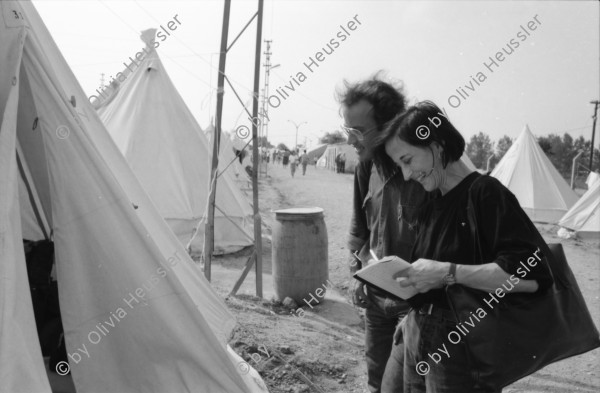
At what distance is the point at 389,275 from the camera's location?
6.15ft

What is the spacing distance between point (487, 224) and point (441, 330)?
46 centimetres

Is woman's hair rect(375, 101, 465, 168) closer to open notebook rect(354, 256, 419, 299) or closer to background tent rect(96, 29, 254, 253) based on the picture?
open notebook rect(354, 256, 419, 299)

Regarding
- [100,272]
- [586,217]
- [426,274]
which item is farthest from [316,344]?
[586,217]

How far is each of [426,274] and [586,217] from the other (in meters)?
11.8

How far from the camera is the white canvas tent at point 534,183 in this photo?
1359cm

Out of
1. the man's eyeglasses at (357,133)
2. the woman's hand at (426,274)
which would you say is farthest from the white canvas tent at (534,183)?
the woman's hand at (426,274)

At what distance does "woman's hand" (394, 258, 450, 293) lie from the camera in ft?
5.52

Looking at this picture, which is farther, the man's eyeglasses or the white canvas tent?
the white canvas tent

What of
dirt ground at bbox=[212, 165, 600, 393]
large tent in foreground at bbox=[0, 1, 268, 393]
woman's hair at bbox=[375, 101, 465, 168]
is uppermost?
woman's hair at bbox=[375, 101, 465, 168]

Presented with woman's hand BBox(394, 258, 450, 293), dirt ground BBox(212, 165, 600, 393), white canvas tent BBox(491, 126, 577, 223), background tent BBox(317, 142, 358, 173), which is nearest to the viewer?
woman's hand BBox(394, 258, 450, 293)

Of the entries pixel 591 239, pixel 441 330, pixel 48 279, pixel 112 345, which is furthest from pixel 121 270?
pixel 591 239

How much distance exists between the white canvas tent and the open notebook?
13.0 meters

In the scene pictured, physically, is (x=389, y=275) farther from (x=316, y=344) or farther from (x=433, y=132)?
(x=316, y=344)

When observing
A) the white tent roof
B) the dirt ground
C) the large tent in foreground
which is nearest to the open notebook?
the large tent in foreground
